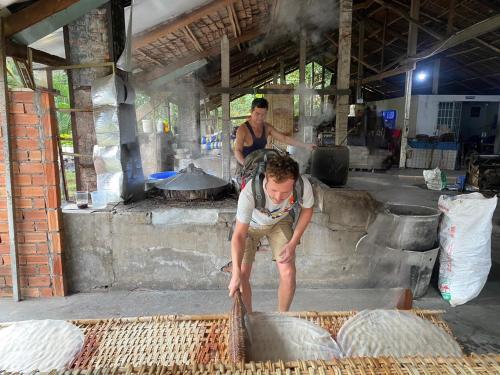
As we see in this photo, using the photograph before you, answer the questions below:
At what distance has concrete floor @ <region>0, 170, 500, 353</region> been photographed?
3.38 m

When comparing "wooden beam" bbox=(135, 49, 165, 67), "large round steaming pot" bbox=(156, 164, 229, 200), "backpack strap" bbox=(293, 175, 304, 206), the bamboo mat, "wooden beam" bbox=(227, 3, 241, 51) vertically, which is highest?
"wooden beam" bbox=(227, 3, 241, 51)

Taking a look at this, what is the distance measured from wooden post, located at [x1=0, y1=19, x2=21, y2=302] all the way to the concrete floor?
1.01ft

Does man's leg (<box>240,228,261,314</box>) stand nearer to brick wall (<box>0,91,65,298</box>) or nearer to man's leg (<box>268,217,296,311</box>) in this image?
man's leg (<box>268,217,296,311</box>)

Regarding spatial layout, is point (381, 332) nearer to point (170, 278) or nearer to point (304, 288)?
point (304, 288)

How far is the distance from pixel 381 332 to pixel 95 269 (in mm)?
3288

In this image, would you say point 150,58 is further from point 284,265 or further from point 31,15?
point 284,265

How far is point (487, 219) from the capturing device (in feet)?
11.5

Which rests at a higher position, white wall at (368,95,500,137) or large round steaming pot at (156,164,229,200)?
white wall at (368,95,500,137)

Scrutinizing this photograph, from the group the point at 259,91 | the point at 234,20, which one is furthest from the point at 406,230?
the point at 234,20

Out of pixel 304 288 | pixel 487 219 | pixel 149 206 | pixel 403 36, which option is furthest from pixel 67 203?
pixel 403 36

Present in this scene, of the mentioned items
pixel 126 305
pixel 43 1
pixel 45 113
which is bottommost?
pixel 126 305

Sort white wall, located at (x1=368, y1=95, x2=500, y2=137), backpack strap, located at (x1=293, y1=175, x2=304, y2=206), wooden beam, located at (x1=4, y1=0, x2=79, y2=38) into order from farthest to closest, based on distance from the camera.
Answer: white wall, located at (x1=368, y1=95, x2=500, y2=137) → wooden beam, located at (x1=4, y1=0, x2=79, y2=38) → backpack strap, located at (x1=293, y1=175, x2=304, y2=206)

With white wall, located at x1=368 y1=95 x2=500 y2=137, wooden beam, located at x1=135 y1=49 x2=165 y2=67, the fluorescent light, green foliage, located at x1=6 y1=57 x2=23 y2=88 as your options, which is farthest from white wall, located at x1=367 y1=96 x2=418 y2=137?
green foliage, located at x1=6 y1=57 x2=23 y2=88

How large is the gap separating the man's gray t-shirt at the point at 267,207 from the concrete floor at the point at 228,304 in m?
1.22
